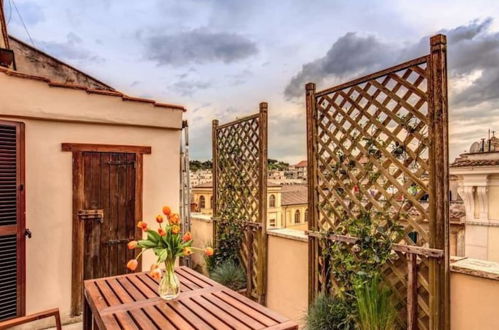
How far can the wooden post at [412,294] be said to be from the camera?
2.24 m

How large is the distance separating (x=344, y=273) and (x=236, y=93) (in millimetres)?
4271

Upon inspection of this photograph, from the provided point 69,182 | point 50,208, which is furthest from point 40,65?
point 50,208

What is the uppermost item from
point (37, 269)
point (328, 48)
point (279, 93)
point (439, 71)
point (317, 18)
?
point (317, 18)

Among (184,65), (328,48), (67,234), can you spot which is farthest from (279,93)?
(67,234)

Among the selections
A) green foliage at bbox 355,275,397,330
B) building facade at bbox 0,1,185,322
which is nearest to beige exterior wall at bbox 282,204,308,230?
building facade at bbox 0,1,185,322

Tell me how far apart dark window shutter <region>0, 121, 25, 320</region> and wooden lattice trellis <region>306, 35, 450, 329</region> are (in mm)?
2924

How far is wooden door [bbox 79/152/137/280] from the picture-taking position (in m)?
3.54

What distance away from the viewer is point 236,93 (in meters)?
6.13

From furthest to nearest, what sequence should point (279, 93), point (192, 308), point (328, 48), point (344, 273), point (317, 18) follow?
point (279, 93), point (328, 48), point (317, 18), point (344, 273), point (192, 308)

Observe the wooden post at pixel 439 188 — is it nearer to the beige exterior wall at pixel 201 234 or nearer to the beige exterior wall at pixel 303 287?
the beige exterior wall at pixel 303 287

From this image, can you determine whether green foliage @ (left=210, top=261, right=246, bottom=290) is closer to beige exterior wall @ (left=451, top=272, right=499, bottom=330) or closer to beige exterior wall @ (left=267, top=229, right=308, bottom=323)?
beige exterior wall @ (left=267, top=229, right=308, bottom=323)

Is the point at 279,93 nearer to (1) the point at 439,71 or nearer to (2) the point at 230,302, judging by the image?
(1) the point at 439,71

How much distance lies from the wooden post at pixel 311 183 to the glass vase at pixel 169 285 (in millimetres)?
1451

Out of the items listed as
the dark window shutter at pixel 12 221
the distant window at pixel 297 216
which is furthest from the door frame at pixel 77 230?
the distant window at pixel 297 216
